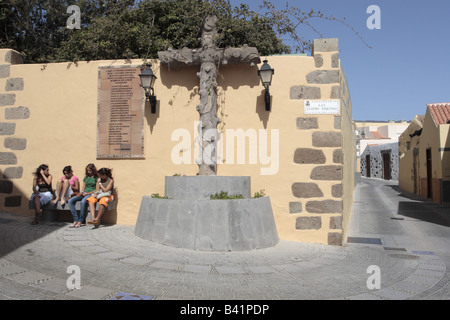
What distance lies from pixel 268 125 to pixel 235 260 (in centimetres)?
253

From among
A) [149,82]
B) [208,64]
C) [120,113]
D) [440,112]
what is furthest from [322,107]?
[440,112]

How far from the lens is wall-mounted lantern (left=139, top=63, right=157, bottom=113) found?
5910 millimetres

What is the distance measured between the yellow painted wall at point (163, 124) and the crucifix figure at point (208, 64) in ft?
0.79

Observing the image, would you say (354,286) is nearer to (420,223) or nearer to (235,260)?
(235,260)

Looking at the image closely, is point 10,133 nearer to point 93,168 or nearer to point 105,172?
point 93,168

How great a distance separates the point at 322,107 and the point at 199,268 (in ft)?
11.3

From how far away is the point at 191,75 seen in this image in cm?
624

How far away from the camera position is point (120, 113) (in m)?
6.32

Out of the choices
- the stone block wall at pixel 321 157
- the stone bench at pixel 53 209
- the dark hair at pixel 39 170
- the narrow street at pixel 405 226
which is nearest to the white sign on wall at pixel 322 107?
the stone block wall at pixel 321 157

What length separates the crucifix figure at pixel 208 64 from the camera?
5852 millimetres

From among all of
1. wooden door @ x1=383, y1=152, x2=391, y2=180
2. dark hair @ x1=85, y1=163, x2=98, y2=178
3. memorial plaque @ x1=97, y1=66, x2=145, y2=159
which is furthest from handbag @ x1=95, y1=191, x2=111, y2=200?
wooden door @ x1=383, y1=152, x2=391, y2=180

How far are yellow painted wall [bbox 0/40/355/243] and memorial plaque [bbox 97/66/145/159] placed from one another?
128 millimetres

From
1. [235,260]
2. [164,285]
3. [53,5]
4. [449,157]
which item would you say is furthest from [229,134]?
[449,157]

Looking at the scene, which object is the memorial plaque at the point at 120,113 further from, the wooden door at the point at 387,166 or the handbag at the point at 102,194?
the wooden door at the point at 387,166
